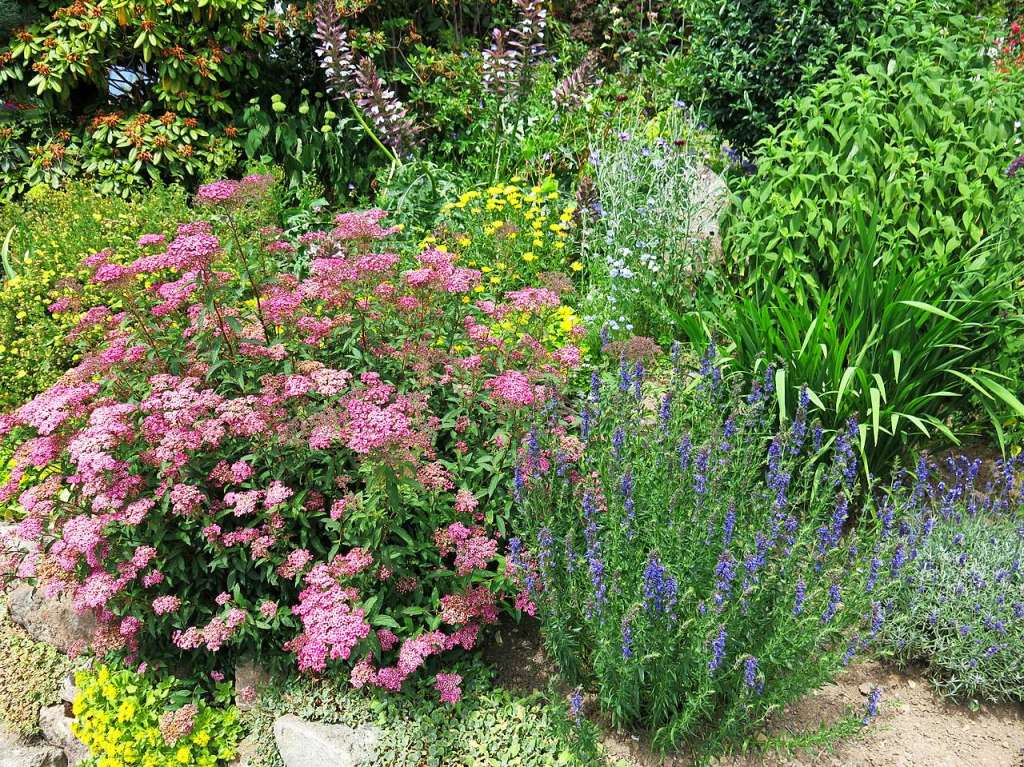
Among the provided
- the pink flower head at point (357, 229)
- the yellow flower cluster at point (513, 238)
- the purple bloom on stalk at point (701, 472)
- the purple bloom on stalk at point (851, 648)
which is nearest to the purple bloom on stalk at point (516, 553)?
the purple bloom on stalk at point (701, 472)

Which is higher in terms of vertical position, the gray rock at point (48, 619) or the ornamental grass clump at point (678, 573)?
the ornamental grass clump at point (678, 573)

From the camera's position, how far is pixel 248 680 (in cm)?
311

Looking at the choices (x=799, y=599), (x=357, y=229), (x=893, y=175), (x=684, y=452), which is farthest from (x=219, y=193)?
(x=893, y=175)

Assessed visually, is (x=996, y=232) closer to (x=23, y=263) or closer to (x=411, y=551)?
(x=411, y=551)

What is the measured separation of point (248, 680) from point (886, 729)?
7.66 ft

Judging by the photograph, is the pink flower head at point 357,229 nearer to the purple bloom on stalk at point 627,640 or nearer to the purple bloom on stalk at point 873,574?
the purple bloom on stalk at point 627,640

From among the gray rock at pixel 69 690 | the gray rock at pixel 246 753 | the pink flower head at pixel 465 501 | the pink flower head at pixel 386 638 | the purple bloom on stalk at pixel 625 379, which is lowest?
the gray rock at pixel 69 690

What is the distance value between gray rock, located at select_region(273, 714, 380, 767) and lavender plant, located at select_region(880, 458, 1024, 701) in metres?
1.93

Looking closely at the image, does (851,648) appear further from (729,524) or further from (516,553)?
(516,553)

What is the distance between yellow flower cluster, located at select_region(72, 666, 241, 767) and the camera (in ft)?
9.79

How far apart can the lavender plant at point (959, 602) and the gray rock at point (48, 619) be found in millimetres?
3308

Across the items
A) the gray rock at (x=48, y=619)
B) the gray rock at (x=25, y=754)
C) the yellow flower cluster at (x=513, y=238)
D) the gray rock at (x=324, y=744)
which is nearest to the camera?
the gray rock at (x=324, y=744)

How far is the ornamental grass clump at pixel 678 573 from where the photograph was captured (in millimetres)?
2438

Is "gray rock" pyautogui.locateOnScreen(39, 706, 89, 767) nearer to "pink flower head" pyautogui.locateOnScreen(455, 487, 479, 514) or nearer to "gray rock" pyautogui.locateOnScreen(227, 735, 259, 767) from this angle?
"gray rock" pyautogui.locateOnScreen(227, 735, 259, 767)
